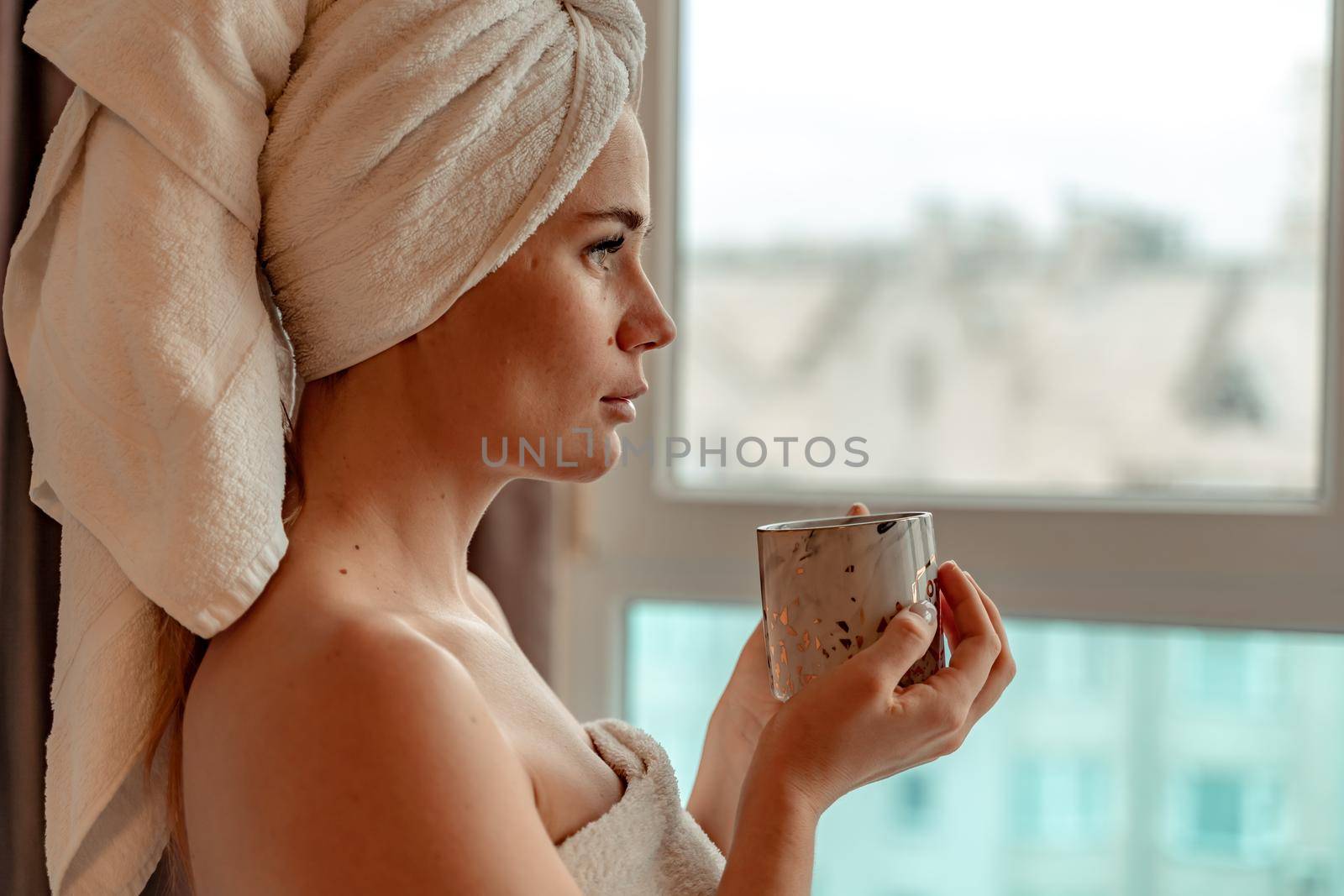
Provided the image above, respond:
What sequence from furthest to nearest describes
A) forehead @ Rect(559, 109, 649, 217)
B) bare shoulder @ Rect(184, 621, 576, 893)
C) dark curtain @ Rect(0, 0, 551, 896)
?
dark curtain @ Rect(0, 0, 551, 896) < forehead @ Rect(559, 109, 649, 217) < bare shoulder @ Rect(184, 621, 576, 893)

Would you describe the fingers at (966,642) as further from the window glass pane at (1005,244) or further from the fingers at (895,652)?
the window glass pane at (1005,244)

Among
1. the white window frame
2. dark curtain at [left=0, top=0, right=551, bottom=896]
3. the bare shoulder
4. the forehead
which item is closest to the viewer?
the bare shoulder

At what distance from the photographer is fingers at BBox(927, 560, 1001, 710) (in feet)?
2.70

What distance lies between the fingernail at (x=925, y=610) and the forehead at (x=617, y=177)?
374 millimetres

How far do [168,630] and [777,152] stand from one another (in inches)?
43.5

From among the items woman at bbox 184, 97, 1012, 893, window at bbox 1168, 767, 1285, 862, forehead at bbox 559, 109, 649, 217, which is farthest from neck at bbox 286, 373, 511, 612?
window at bbox 1168, 767, 1285, 862

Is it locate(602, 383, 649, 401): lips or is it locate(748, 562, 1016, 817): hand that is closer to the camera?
locate(748, 562, 1016, 817): hand

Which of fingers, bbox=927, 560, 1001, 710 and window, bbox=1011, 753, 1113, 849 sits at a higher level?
fingers, bbox=927, 560, 1001, 710

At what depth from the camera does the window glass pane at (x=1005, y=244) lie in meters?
1.48

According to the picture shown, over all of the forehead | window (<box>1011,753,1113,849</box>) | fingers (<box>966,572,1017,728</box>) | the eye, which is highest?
the forehead

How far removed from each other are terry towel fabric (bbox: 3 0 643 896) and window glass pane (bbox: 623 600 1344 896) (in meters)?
0.88

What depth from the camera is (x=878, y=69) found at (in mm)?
1575

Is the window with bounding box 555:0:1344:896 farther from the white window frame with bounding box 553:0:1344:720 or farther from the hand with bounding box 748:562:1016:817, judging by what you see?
the hand with bounding box 748:562:1016:817

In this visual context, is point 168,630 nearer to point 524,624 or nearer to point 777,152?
point 524,624
